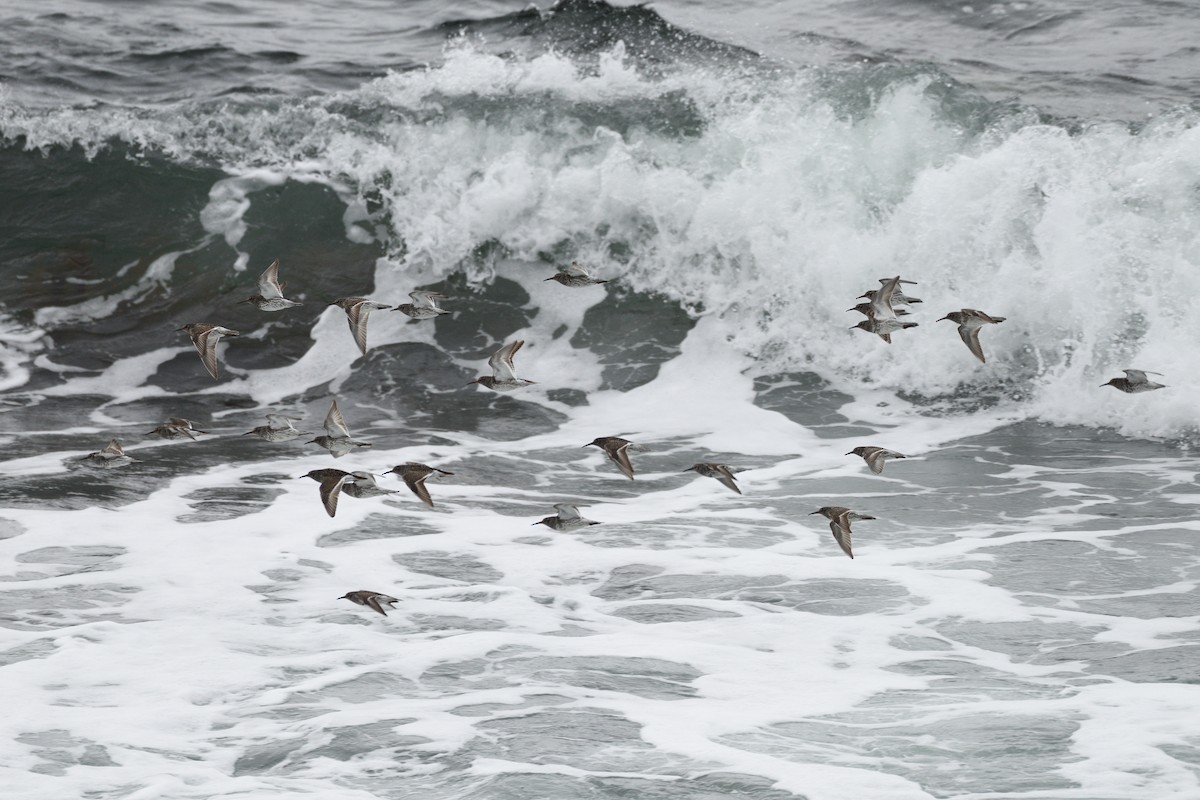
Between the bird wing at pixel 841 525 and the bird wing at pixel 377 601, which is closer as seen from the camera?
the bird wing at pixel 377 601

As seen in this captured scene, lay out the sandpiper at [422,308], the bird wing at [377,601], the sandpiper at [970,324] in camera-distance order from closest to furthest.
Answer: the bird wing at [377,601] → the sandpiper at [970,324] → the sandpiper at [422,308]

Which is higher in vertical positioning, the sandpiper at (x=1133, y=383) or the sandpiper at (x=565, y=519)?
the sandpiper at (x=1133, y=383)

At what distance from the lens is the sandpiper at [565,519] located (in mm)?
7594

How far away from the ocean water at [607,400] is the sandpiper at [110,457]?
4.9 inches

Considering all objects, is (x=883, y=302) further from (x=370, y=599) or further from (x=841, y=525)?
(x=370, y=599)

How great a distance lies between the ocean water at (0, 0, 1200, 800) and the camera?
565 centimetres

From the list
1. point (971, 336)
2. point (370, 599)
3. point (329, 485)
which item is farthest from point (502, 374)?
point (971, 336)

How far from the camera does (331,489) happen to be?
6973 millimetres

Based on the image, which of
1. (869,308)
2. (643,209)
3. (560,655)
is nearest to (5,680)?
(560,655)

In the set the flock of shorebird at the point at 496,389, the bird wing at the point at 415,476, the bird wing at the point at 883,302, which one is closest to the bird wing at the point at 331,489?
the flock of shorebird at the point at 496,389

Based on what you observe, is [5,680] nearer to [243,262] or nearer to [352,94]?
[243,262]

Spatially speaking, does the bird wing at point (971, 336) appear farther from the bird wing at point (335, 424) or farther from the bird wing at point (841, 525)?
the bird wing at point (335, 424)

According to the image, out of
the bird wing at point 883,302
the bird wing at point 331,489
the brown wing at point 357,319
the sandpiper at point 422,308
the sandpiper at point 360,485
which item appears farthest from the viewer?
the sandpiper at point 422,308

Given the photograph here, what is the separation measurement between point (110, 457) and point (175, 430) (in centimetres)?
62
